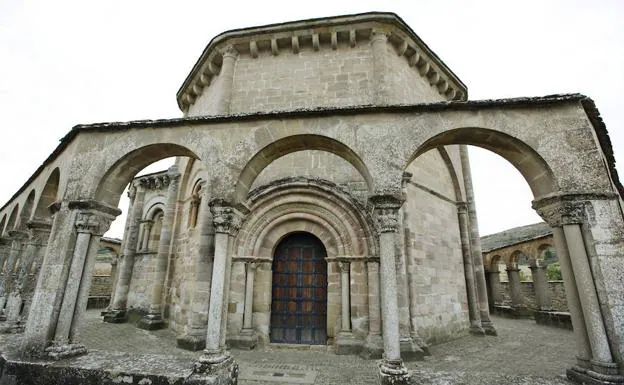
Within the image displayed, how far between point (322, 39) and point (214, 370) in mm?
8567

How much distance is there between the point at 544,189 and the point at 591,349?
2082 millimetres

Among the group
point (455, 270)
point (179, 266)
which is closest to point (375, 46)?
point (455, 270)

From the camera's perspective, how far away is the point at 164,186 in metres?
13.7

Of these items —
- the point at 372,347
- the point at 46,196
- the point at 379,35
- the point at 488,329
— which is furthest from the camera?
the point at 488,329

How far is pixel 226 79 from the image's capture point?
29.1 ft

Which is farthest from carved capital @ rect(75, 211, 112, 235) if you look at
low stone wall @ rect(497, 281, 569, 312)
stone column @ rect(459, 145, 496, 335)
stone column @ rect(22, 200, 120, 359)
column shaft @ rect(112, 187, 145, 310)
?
low stone wall @ rect(497, 281, 569, 312)

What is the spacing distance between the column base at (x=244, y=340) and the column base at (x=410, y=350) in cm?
317

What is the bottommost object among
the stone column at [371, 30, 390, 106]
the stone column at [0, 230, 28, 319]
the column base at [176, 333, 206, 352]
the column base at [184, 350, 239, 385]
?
the column base at [176, 333, 206, 352]

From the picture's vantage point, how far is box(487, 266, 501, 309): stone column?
1669 cm

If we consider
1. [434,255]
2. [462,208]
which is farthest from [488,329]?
[462,208]

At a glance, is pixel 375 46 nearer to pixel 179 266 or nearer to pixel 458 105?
pixel 458 105

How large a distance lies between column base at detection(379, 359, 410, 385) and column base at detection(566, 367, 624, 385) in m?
2.06

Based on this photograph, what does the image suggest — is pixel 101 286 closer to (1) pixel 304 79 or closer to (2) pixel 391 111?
(1) pixel 304 79

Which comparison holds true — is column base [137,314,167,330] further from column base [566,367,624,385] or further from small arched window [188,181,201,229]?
column base [566,367,624,385]
